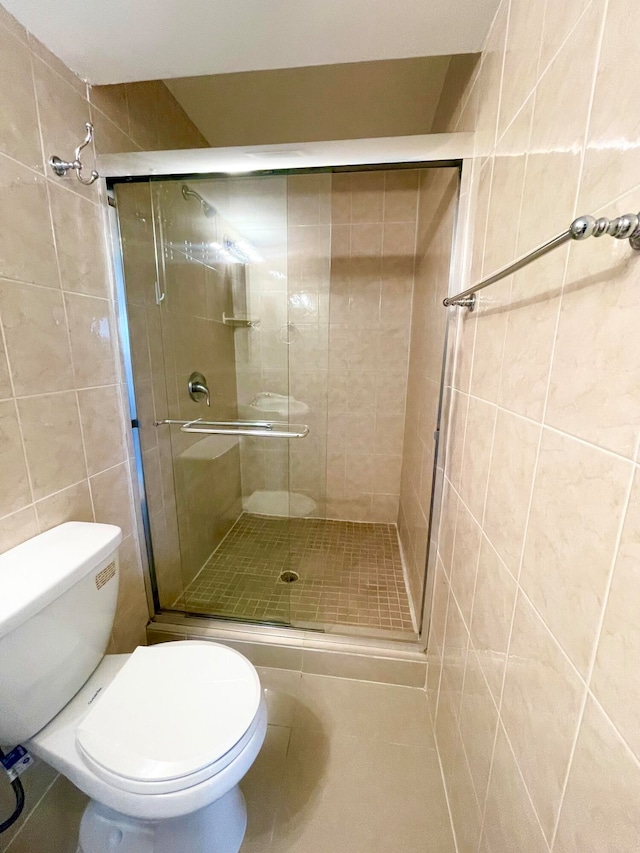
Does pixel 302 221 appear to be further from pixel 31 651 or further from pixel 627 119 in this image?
pixel 31 651

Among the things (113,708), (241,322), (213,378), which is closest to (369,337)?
(241,322)

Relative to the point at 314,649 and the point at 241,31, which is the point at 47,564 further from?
the point at 241,31

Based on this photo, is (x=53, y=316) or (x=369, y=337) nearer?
(x=53, y=316)

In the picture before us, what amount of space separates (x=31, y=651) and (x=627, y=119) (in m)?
1.38

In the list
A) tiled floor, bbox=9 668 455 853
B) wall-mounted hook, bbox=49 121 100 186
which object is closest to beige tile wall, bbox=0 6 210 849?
wall-mounted hook, bbox=49 121 100 186

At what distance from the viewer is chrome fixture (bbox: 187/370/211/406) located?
5.57 ft

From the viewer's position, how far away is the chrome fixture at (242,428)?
1543mm

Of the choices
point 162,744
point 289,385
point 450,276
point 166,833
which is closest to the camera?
point 162,744

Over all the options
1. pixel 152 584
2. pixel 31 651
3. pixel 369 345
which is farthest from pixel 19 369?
pixel 369 345

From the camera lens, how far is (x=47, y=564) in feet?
2.64

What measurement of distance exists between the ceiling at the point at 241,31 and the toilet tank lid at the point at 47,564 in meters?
1.32

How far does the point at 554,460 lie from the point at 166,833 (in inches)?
51.9

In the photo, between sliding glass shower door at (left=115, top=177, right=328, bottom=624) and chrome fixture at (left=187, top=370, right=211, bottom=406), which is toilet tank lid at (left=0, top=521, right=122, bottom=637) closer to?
sliding glass shower door at (left=115, top=177, right=328, bottom=624)

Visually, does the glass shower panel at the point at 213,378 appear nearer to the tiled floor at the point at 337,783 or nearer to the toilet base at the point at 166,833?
the tiled floor at the point at 337,783
